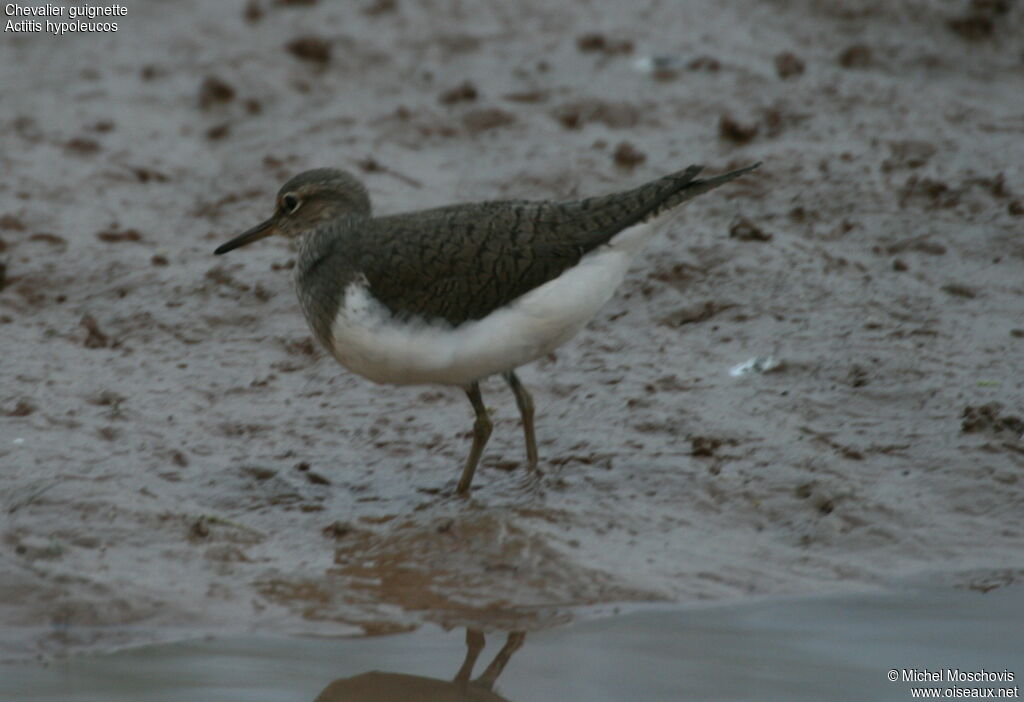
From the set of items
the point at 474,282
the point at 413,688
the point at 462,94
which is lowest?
the point at 413,688

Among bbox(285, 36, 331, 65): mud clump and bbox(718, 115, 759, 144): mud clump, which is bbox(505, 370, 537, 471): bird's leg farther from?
bbox(285, 36, 331, 65): mud clump

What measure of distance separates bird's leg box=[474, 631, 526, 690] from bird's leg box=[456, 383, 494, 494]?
1.01m

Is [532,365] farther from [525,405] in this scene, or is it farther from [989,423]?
[989,423]

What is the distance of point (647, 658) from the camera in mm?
5438

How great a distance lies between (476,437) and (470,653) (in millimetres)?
1229

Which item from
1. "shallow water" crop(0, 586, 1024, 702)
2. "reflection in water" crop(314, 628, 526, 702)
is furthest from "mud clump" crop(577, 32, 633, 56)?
"reflection in water" crop(314, 628, 526, 702)

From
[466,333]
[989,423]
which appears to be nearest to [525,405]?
[466,333]

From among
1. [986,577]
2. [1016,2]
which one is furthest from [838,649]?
[1016,2]

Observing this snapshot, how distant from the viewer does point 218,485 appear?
6574mm

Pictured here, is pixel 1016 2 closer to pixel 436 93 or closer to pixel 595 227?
pixel 436 93

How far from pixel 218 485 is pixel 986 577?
328cm

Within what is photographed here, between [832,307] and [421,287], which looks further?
[832,307]

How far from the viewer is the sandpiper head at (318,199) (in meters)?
6.85

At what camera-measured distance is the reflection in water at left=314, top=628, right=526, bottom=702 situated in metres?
5.26
